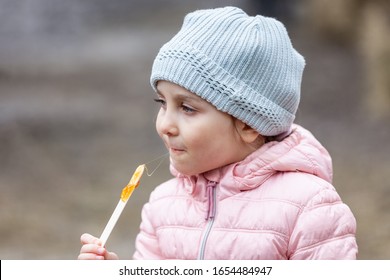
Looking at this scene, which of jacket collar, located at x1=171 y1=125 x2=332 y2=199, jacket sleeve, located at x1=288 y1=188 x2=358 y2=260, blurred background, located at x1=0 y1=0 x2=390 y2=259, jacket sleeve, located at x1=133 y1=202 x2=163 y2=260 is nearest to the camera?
jacket sleeve, located at x1=288 y1=188 x2=358 y2=260

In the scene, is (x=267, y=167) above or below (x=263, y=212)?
above

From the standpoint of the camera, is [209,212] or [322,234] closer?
[322,234]

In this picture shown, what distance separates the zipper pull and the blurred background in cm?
66

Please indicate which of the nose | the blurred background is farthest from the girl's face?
the blurred background

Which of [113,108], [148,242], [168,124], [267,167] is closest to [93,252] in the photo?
[148,242]

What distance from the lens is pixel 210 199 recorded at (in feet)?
6.71

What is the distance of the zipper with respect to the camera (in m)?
2.00

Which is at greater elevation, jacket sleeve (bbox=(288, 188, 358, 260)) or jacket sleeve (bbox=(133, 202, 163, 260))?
jacket sleeve (bbox=(133, 202, 163, 260))

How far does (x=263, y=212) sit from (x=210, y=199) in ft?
0.49

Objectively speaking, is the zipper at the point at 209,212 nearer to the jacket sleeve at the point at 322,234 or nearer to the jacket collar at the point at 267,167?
the jacket collar at the point at 267,167

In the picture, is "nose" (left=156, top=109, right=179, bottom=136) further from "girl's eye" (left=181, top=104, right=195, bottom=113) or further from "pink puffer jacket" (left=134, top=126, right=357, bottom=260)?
"pink puffer jacket" (left=134, top=126, right=357, bottom=260)

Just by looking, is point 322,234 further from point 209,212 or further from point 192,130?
point 192,130

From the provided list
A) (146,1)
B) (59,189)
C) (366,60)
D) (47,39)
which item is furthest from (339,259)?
(146,1)
